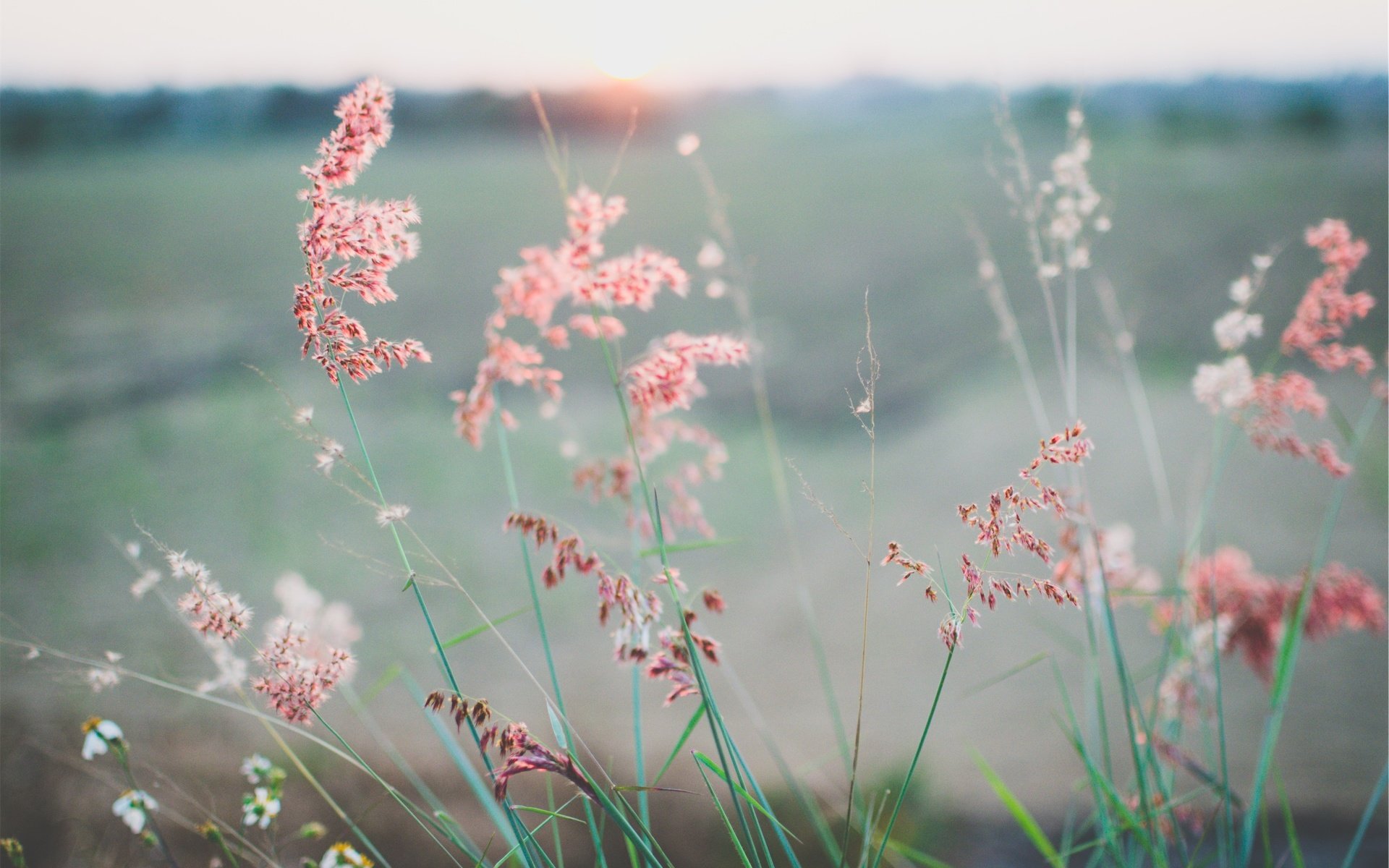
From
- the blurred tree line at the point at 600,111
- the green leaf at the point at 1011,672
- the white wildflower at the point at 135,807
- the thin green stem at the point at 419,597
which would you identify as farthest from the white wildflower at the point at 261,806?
the blurred tree line at the point at 600,111

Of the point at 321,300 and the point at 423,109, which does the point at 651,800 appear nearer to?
the point at 321,300

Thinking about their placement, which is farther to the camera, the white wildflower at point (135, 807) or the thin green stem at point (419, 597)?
the white wildflower at point (135, 807)

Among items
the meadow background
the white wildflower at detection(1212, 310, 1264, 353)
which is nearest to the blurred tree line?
the meadow background

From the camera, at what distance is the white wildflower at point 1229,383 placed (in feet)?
2.06

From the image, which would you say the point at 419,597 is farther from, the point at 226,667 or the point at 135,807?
the point at 135,807

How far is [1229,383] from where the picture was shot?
2.10 feet

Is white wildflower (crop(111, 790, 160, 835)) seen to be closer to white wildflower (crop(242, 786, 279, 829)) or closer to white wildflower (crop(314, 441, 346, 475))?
white wildflower (crop(242, 786, 279, 829))

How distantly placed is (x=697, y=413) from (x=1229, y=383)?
1.30 meters

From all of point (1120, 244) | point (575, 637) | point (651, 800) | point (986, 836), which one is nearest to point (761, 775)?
point (651, 800)

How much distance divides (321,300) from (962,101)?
10.2 feet

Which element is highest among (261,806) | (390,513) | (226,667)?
(390,513)

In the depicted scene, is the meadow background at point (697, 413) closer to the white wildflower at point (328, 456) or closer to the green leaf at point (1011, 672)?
the white wildflower at point (328, 456)

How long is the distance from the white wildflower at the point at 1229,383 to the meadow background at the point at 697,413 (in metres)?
0.10

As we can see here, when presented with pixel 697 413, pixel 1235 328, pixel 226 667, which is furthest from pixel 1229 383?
pixel 697 413
